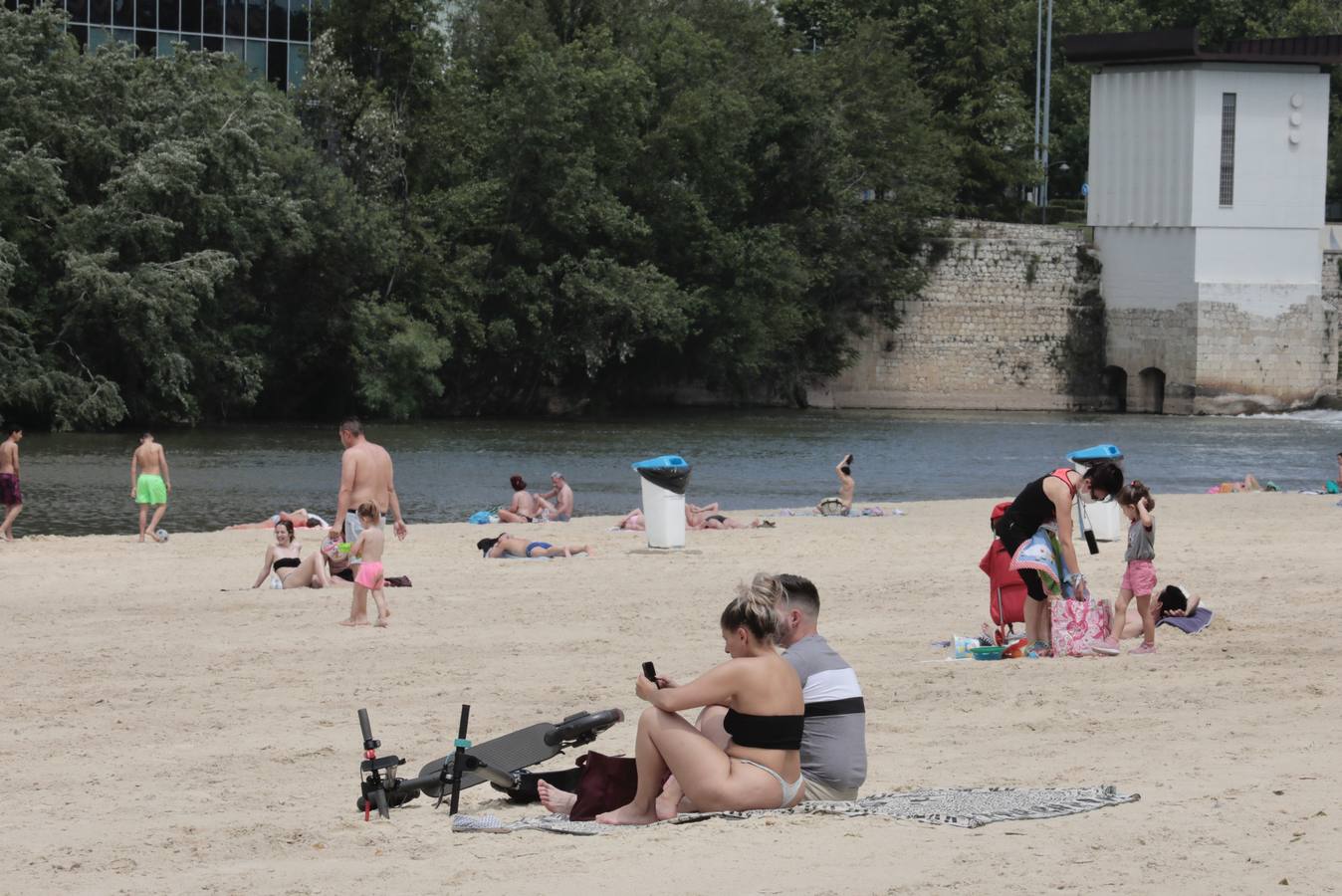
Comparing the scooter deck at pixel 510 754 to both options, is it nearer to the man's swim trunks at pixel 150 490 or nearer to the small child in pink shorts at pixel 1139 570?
the small child in pink shorts at pixel 1139 570

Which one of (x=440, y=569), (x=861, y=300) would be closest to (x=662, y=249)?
(x=861, y=300)

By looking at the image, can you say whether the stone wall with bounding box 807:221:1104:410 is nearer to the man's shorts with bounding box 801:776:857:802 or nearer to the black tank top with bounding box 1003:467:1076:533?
the black tank top with bounding box 1003:467:1076:533

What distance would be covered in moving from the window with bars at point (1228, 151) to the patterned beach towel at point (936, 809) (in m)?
47.4

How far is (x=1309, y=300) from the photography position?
52844 millimetres

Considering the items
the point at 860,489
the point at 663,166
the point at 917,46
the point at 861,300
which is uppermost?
the point at 917,46

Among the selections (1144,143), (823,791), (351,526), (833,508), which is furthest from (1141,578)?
(1144,143)

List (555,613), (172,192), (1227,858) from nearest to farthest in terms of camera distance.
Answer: (1227,858) → (555,613) → (172,192)

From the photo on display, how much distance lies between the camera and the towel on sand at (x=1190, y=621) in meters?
11.4

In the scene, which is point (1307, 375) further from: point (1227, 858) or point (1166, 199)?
point (1227, 858)

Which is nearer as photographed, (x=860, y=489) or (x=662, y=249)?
(x=860, y=489)

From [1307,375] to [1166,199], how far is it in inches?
247

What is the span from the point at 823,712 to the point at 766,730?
0.41 meters

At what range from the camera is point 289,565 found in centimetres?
1482

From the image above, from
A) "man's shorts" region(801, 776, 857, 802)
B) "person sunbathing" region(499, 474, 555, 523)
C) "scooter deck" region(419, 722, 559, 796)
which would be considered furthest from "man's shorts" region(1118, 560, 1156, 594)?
"person sunbathing" region(499, 474, 555, 523)
